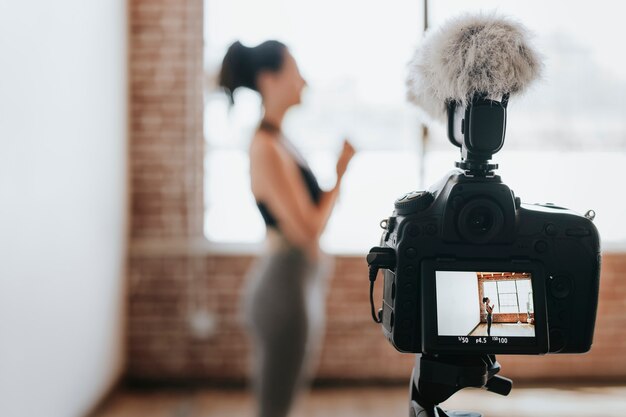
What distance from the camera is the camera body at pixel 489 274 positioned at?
1050 millimetres

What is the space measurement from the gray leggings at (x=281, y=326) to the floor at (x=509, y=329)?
0.92 metres

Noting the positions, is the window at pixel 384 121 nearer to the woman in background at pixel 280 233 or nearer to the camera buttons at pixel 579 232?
the woman in background at pixel 280 233

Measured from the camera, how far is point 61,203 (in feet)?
8.00

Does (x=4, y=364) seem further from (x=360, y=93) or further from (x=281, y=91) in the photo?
(x=360, y=93)

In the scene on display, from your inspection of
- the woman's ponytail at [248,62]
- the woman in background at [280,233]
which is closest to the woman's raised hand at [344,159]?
the woman in background at [280,233]

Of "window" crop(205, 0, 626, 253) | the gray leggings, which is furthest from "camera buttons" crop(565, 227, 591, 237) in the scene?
"window" crop(205, 0, 626, 253)

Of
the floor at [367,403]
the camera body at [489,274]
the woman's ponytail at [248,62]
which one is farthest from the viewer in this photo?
the floor at [367,403]

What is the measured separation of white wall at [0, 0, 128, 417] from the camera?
6.54ft

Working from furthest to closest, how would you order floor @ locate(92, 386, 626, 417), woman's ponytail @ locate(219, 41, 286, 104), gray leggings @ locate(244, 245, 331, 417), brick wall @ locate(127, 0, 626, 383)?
brick wall @ locate(127, 0, 626, 383), floor @ locate(92, 386, 626, 417), woman's ponytail @ locate(219, 41, 286, 104), gray leggings @ locate(244, 245, 331, 417)

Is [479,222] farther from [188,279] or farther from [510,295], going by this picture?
[188,279]

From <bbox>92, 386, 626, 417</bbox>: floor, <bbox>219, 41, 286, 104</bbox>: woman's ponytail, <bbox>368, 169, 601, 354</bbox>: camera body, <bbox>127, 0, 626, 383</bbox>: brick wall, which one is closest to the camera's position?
<bbox>368, 169, 601, 354</bbox>: camera body

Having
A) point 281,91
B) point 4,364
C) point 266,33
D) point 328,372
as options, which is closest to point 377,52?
point 266,33

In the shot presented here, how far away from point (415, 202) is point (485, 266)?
0.49ft

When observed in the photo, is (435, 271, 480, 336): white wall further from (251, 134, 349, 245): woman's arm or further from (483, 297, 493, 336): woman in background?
(251, 134, 349, 245): woman's arm
